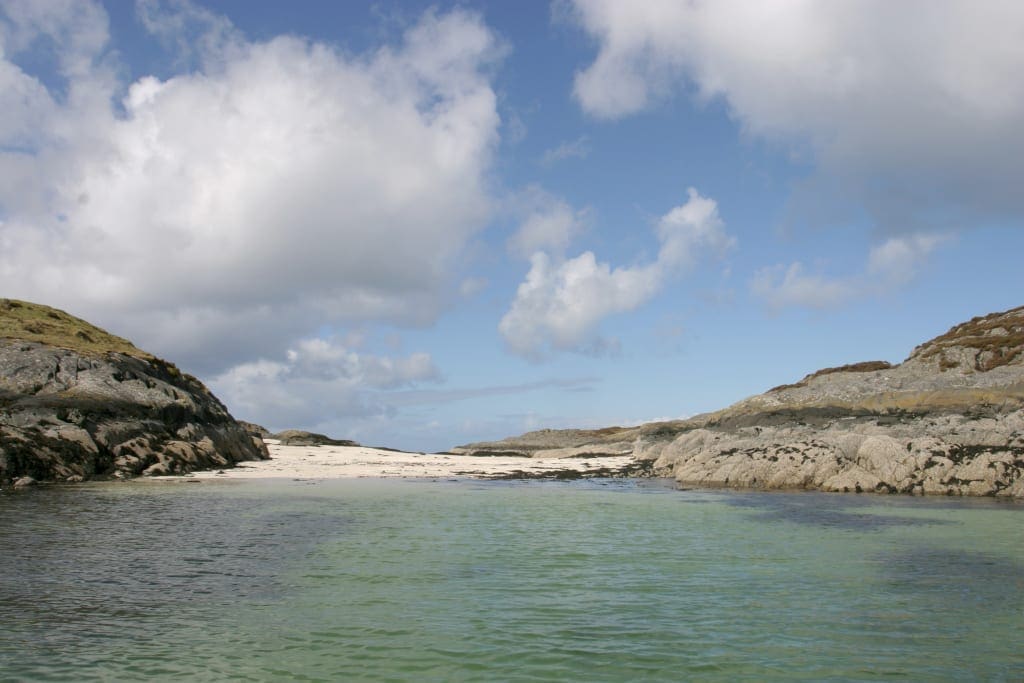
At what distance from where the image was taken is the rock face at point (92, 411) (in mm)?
41062

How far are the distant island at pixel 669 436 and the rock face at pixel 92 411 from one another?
0.35 ft

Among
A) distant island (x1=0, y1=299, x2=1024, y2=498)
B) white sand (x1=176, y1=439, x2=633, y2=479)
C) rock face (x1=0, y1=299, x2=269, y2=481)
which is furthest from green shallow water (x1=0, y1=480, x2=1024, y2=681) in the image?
white sand (x1=176, y1=439, x2=633, y2=479)

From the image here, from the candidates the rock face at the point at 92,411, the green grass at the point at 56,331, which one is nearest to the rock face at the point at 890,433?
the rock face at the point at 92,411

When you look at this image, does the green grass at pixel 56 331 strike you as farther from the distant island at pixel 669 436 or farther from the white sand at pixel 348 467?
the white sand at pixel 348 467

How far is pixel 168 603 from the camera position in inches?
583

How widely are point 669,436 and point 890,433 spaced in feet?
117

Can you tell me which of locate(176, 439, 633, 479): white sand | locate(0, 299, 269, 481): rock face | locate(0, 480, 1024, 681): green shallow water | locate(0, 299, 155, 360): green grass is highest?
locate(0, 299, 155, 360): green grass

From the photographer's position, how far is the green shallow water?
11.2m

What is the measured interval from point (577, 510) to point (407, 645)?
71.2ft

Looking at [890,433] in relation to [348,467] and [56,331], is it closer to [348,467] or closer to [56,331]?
[348,467]

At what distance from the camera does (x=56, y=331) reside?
5950 centimetres

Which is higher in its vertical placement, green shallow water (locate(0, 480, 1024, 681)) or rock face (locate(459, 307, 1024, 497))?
rock face (locate(459, 307, 1024, 497))

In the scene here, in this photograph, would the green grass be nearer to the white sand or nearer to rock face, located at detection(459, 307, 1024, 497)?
the white sand

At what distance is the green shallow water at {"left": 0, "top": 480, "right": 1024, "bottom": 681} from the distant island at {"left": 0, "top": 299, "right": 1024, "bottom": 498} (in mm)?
10131
